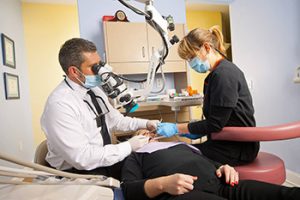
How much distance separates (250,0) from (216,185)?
207 cm

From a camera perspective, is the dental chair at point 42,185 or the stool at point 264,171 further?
the stool at point 264,171

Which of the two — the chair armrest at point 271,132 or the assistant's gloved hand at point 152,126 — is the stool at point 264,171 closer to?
the chair armrest at point 271,132

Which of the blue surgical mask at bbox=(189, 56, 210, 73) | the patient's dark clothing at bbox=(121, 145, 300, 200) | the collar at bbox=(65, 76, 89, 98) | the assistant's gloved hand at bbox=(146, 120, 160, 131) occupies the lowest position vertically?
the patient's dark clothing at bbox=(121, 145, 300, 200)

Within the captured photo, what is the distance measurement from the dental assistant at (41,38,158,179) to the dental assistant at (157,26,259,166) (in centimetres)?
34

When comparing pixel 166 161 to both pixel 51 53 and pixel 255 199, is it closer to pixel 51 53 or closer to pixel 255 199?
pixel 255 199

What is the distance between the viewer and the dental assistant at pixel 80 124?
96 centimetres

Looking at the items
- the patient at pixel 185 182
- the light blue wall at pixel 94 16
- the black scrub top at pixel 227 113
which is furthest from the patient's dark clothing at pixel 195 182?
the light blue wall at pixel 94 16

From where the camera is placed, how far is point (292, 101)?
184 cm

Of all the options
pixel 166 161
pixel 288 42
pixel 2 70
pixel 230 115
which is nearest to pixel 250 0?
pixel 288 42

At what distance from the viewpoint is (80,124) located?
1.05m

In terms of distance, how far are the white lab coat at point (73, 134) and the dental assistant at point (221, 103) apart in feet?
1.39

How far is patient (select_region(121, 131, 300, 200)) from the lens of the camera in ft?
2.32

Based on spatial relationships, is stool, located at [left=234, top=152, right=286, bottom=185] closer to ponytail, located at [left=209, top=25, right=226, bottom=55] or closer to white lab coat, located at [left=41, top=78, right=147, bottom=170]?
white lab coat, located at [left=41, top=78, right=147, bottom=170]

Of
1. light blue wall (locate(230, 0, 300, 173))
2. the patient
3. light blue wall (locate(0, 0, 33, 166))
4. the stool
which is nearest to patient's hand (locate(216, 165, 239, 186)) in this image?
the patient
